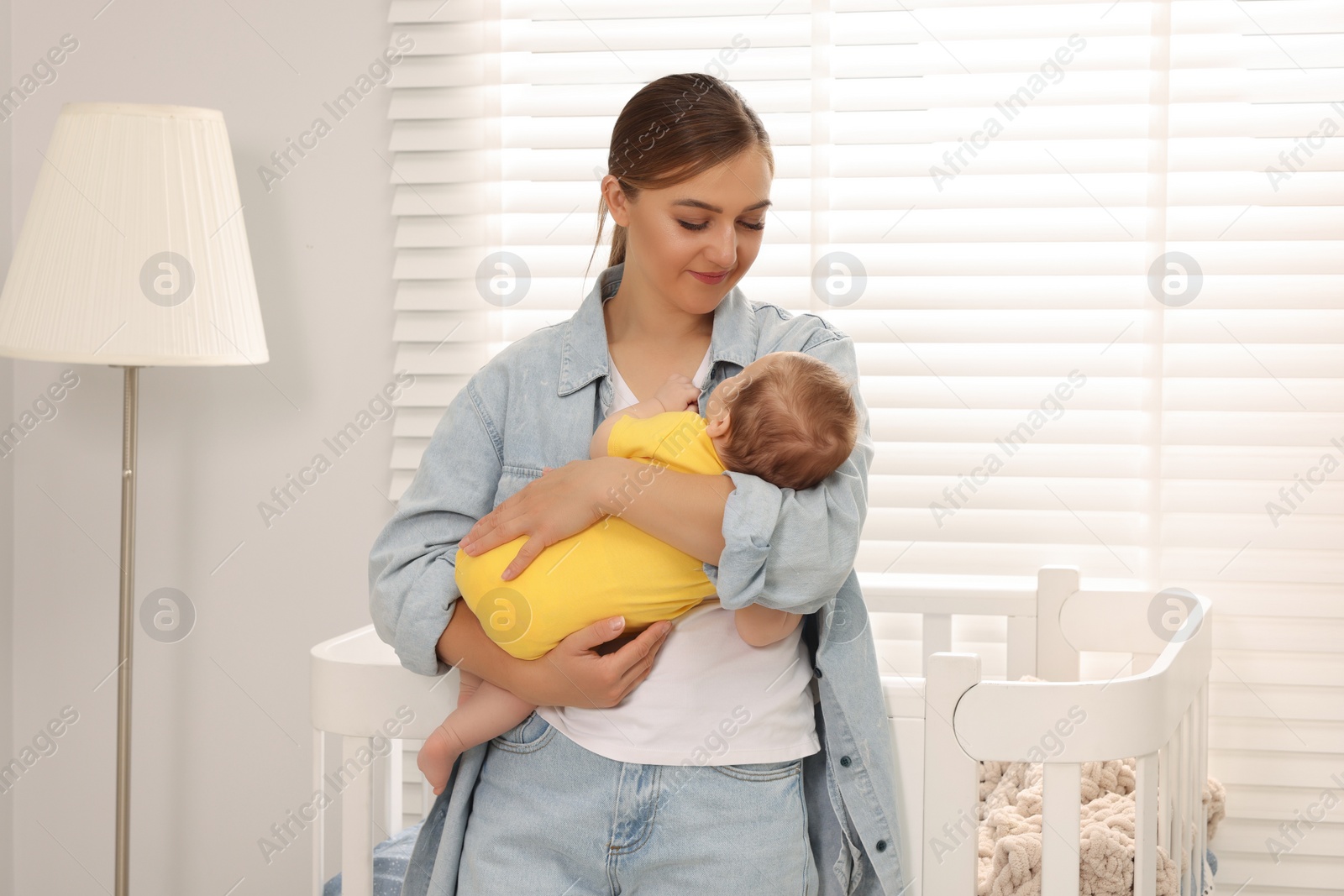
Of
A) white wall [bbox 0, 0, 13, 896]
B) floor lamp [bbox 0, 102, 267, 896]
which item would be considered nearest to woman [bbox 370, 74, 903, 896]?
floor lamp [bbox 0, 102, 267, 896]

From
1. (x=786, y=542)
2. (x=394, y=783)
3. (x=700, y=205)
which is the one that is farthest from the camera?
(x=394, y=783)

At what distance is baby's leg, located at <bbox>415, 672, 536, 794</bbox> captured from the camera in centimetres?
105

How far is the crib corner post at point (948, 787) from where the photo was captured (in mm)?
1015

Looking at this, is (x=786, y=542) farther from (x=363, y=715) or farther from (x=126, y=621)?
(x=126, y=621)

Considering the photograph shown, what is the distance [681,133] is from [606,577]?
431 millimetres

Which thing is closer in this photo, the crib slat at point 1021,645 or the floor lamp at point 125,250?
the floor lamp at point 125,250

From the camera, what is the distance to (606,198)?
115 centimetres

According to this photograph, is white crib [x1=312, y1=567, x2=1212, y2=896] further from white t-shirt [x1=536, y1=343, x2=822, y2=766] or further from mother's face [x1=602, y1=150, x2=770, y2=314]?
mother's face [x1=602, y1=150, x2=770, y2=314]

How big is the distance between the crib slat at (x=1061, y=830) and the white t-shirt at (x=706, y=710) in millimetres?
220

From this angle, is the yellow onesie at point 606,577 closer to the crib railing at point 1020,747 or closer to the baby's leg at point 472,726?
the baby's leg at point 472,726

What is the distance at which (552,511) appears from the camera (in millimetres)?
988

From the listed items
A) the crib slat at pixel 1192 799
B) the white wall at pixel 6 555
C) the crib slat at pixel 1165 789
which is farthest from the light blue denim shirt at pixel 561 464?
the white wall at pixel 6 555

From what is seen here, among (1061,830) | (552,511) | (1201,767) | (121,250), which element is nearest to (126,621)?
(121,250)

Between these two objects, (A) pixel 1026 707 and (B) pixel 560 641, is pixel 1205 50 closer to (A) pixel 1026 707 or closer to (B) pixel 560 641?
(A) pixel 1026 707
